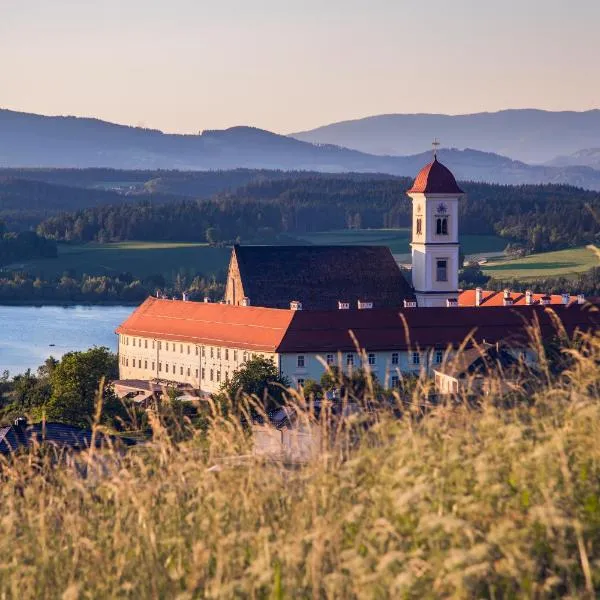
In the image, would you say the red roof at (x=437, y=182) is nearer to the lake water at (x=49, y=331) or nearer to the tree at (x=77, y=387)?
the tree at (x=77, y=387)

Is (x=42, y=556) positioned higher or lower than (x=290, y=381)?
higher

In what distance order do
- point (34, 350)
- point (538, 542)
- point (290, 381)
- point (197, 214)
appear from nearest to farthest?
point (538, 542)
point (290, 381)
point (34, 350)
point (197, 214)

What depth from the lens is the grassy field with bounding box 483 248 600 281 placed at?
11751 centimetres

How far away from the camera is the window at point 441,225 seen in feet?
214

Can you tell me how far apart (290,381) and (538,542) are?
163 feet

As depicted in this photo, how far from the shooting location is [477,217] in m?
162

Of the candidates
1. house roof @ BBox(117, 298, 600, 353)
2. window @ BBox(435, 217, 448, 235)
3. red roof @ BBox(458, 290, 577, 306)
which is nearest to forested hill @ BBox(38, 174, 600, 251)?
red roof @ BBox(458, 290, 577, 306)

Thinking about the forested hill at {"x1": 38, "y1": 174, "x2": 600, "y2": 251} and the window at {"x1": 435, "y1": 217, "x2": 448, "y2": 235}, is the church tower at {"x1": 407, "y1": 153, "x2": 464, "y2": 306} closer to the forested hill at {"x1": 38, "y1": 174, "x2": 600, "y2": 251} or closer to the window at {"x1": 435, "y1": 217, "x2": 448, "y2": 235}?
the window at {"x1": 435, "y1": 217, "x2": 448, "y2": 235}

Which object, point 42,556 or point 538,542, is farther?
point 42,556

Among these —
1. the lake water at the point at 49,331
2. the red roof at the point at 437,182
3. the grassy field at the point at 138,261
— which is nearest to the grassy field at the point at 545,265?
the lake water at the point at 49,331

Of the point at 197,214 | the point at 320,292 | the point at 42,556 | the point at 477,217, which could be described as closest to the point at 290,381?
the point at 320,292

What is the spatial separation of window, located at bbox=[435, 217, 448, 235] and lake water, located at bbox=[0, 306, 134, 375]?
63.3 feet

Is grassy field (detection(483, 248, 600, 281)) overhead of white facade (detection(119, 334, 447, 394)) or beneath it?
beneath

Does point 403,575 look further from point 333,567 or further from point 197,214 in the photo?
point 197,214
